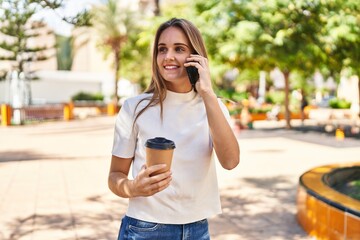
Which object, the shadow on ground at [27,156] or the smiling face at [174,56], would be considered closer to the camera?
the smiling face at [174,56]

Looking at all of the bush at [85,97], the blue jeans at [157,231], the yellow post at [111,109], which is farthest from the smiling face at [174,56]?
the bush at [85,97]

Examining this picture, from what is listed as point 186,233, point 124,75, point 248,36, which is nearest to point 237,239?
point 186,233

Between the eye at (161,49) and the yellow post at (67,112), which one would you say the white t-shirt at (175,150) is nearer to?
the eye at (161,49)

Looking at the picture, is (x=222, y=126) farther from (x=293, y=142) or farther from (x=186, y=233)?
(x=293, y=142)

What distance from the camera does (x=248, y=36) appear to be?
514 inches

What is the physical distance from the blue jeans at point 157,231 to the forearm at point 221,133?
316mm

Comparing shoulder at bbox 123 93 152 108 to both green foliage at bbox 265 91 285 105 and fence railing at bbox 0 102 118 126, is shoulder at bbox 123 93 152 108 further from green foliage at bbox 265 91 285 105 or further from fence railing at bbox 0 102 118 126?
green foliage at bbox 265 91 285 105

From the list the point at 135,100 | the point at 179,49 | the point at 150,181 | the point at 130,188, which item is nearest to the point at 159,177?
the point at 150,181

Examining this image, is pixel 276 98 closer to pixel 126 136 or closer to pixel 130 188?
pixel 126 136

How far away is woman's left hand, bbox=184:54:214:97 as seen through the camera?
169 cm

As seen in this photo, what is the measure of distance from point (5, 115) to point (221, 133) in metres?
20.8

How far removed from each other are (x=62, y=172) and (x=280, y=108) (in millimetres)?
16774

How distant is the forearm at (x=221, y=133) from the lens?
171 cm

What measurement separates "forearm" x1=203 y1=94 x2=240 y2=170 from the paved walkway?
3157 mm
